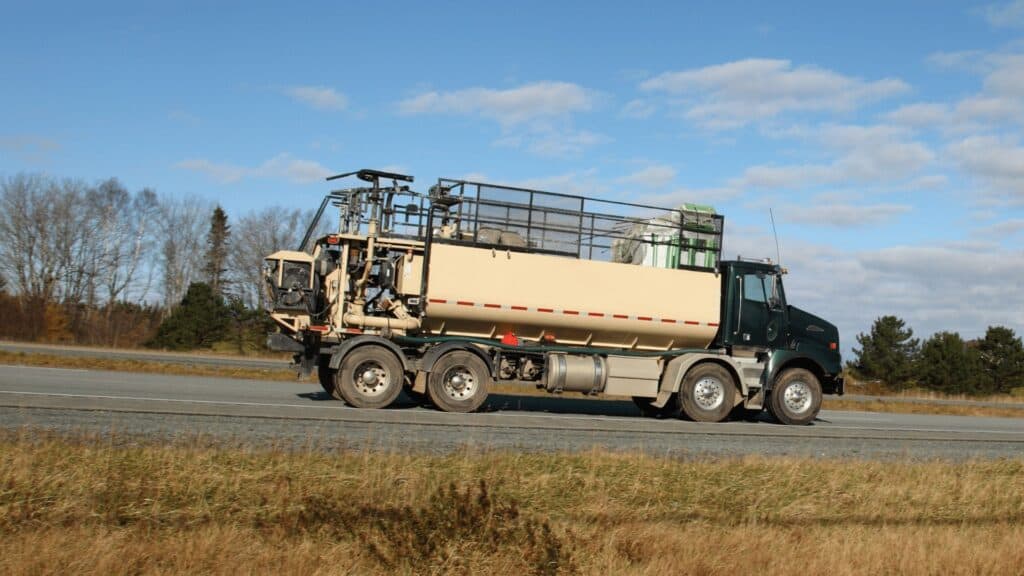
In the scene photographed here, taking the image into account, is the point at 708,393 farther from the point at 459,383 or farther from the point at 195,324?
the point at 195,324

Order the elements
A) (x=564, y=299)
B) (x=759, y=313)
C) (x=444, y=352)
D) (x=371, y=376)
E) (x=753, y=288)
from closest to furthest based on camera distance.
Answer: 1. (x=371, y=376)
2. (x=444, y=352)
3. (x=564, y=299)
4. (x=759, y=313)
5. (x=753, y=288)

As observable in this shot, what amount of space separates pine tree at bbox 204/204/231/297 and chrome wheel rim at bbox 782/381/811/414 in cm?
5091

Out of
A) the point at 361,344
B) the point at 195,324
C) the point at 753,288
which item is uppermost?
the point at 753,288

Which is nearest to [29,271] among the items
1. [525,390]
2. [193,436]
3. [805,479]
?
[525,390]

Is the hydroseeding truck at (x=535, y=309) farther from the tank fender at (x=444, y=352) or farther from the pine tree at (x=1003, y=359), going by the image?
the pine tree at (x=1003, y=359)

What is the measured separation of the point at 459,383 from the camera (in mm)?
15953

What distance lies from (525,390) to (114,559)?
59.7 feet

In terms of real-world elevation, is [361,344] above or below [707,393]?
above

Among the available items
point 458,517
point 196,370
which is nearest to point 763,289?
point 458,517

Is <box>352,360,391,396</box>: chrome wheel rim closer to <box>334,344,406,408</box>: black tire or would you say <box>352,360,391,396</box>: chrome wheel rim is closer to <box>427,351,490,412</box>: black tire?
<box>334,344,406,408</box>: black tire

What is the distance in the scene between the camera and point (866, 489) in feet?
32.5

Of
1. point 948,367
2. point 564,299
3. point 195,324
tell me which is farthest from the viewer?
point 948,367

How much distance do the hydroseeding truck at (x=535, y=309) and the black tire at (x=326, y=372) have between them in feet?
0.09

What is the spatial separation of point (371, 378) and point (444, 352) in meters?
1.38
